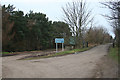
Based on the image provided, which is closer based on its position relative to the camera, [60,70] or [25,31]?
[60,70]

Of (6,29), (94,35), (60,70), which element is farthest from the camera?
(94,35)

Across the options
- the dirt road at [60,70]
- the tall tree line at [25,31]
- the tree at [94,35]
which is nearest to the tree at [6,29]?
the tall tree line at [25,31]

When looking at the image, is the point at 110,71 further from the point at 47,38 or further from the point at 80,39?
the point at 47,38

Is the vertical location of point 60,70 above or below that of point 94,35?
below

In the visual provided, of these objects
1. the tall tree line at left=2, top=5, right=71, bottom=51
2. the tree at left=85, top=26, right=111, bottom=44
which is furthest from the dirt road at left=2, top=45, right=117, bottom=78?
the tree at left=85, top=26, right=111, bottom=44

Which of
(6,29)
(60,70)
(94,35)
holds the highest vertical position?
(6,29)

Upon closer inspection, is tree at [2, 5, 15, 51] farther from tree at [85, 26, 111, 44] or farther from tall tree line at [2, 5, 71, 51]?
tree at [85, 26, 111, 44]

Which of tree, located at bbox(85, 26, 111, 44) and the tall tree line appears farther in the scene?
tree, located at bbox(85, 26, 111, 44)

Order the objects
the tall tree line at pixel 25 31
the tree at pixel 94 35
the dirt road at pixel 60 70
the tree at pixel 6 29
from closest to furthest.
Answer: the dirt road at pixel 60 70 < the tree at pixel 6 29 < the tall tree line at pixel 25 31 < the tree at pixel 94 35

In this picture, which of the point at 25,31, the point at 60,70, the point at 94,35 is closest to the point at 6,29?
the point at 25,31

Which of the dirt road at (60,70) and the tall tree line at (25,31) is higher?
the tall tree line at (25,31)

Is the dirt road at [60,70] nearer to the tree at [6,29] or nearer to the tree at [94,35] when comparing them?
the tree at [6,29]

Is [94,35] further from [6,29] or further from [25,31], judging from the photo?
[6,29]

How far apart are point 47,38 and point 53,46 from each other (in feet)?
28.6
